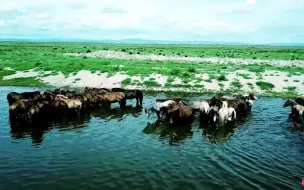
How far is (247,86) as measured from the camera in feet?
109

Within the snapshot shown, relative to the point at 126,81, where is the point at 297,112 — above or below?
above

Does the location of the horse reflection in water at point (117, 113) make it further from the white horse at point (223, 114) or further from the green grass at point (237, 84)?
the green grass at point (237, 84)

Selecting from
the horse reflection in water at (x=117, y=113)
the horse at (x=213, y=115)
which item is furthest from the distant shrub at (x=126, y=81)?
the horse at (x=213, y=115)

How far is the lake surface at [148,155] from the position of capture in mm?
10898

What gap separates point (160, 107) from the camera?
63.8 ft

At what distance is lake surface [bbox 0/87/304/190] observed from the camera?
10.9 meters

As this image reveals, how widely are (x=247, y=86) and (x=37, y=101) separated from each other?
69.6 ft

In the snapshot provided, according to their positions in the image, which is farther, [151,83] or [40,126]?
[151,83]

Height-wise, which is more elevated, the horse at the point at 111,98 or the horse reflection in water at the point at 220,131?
the horse at the point at 111,98

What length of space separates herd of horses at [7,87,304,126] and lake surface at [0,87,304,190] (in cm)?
69

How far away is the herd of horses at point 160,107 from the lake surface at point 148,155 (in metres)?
0.69

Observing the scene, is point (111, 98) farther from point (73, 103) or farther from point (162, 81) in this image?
point (162, 81)

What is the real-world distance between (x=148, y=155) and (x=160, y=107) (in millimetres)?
6323

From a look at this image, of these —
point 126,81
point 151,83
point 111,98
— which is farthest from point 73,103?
point 126,81
